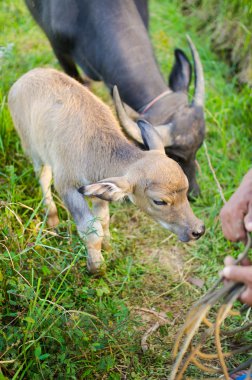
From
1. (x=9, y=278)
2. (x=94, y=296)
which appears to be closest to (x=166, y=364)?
(x=94, y=296)

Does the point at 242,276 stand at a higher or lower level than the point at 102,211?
higher

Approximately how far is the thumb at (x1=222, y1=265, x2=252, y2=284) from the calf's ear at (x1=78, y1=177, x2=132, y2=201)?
101 centimetres

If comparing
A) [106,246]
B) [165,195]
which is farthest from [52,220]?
[165,195]

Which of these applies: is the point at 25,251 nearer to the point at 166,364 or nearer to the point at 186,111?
the point at 166,364

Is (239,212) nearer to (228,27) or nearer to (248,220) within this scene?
(248,220)

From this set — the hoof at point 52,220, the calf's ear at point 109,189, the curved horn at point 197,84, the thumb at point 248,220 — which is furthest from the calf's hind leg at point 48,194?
the thumb at point 248,220

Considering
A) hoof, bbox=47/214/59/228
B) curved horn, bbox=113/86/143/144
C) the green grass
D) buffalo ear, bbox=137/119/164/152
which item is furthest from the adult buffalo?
the green grass

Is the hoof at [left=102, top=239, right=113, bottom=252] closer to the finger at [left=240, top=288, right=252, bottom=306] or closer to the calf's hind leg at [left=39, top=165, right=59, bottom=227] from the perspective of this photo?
the calf's hind leg at [left=39, top=165, right=59, bottom=227]

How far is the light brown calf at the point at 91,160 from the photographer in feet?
10.4

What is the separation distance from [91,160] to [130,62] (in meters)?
1.43

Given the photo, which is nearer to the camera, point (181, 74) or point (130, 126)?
point (130, 126)

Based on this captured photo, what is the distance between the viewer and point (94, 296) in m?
3.43

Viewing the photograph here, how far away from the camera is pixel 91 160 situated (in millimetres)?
3445

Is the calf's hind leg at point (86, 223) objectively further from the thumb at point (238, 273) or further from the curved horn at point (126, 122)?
the thumb at point (238, 273)
